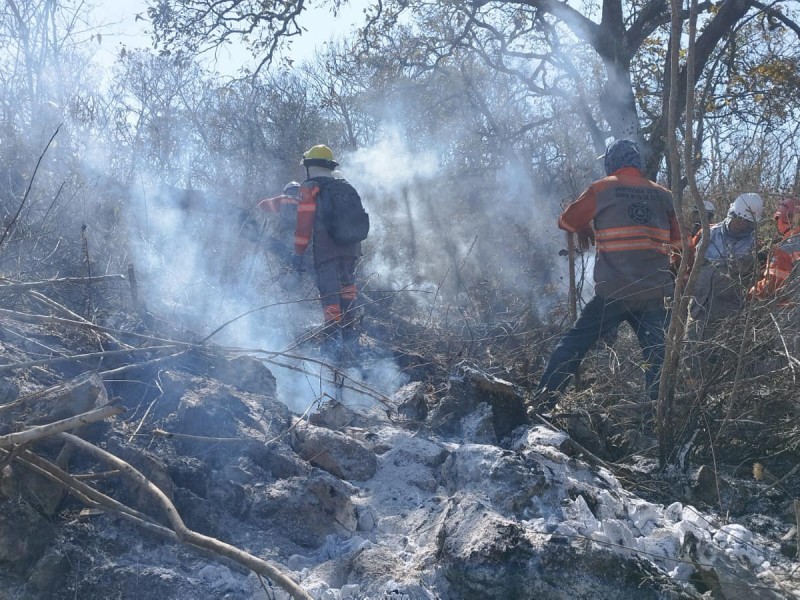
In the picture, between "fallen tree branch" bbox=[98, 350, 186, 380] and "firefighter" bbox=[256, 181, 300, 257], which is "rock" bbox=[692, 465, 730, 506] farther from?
"firefighter" bbox=[256, 181, 300, 257]

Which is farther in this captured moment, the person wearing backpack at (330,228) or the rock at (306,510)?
the person wearing backpack at (330,228)

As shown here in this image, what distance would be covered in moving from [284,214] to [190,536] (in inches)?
188

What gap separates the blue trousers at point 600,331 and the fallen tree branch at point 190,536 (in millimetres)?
2297

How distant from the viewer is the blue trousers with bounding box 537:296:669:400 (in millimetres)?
4293

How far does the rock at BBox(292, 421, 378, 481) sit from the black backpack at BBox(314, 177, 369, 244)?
270 cm

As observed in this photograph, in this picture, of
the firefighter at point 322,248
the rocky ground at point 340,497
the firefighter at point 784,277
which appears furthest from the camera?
the firefighter at point 322,248

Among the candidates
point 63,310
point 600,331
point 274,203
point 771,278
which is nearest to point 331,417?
point 63,310

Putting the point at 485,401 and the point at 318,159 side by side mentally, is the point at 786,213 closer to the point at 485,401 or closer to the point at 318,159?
the point at 485,401

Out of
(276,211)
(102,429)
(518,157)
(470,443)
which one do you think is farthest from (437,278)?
(102,429)

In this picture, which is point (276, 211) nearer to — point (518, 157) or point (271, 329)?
point (271, 329)

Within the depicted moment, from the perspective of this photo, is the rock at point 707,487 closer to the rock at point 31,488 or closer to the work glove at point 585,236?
the work glove at point 585,236

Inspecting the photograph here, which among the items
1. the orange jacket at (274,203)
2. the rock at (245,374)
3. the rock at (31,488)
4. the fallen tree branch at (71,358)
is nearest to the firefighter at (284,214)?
the orange jacket at (274,203)

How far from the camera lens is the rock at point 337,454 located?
130 inches

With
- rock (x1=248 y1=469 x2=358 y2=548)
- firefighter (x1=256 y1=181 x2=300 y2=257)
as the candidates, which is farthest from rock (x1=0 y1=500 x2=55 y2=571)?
firefighter (x1=256 y1=181 x2=300 y2=257)
